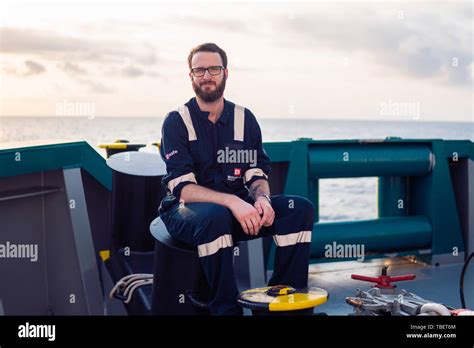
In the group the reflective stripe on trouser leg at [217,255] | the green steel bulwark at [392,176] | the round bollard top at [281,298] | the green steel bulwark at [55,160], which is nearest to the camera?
the round bollard top at [281,298]

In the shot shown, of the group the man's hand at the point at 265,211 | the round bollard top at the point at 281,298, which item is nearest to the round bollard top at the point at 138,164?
the man's hand at the point at 265,211

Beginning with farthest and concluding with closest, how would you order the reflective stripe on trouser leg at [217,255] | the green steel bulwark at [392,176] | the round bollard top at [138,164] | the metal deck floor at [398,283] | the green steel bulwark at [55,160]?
the green steel bulwark at [392,176] < the metal deck floor at [398,283] < the round bollard top at [138,164] < the green steel bulwark at [55,160] < the reflective stripe on trouser leg at [217,255]

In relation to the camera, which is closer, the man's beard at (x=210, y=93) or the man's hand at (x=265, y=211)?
the man's hand at (x=265, y=211)

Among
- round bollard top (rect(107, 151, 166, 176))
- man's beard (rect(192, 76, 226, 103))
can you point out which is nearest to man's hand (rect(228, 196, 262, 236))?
man's beard (rect(192, 76, 226, 103))

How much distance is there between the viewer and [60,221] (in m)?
3.83

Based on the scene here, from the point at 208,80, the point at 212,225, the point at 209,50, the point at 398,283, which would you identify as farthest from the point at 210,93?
the point at 398,283

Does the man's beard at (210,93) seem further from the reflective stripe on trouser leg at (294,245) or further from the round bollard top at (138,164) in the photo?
the round bollard top at (138,164)

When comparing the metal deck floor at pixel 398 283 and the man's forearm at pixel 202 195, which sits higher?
the man's forearm at pixel 202 195

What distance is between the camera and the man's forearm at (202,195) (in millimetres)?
2764

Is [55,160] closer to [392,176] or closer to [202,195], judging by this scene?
[202,195]

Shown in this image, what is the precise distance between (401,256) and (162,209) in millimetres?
3030

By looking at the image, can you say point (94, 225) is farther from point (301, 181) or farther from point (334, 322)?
point (334, 322)

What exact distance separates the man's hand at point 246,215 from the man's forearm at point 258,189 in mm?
274

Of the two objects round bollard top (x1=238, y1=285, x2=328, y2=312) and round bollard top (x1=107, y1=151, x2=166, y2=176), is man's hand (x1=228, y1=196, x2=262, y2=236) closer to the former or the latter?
round bollard top (x1=238, y1=285, x2=328, y2=312)
